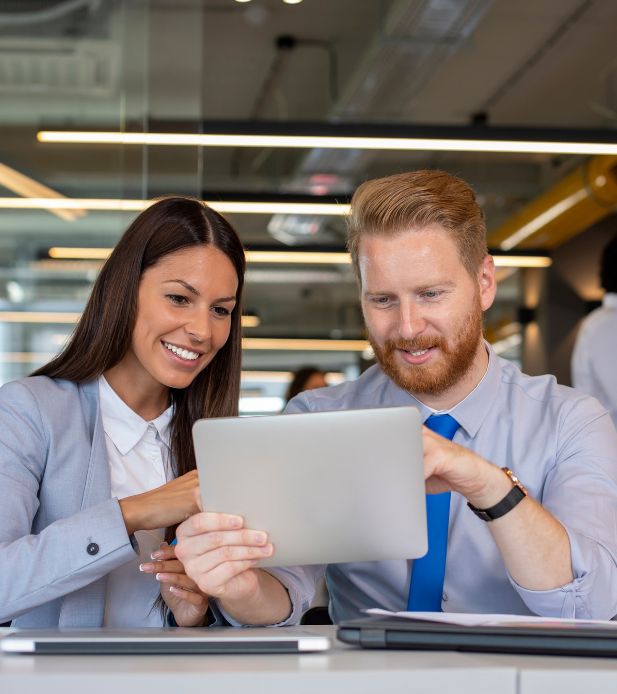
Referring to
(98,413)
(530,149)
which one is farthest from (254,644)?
(530,149)

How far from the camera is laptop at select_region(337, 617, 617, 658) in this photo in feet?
4.22

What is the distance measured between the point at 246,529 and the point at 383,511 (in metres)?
0.20

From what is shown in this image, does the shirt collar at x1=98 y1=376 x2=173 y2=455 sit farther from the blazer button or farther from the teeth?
the blazer button

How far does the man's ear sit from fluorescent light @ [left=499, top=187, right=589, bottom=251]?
5.26 m

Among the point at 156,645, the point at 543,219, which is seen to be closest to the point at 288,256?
the point at 543,219

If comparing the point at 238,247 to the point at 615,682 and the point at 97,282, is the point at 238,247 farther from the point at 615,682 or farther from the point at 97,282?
the point at 615,682

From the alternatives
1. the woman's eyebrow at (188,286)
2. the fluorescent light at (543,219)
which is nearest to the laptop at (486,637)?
the woman's eyebrow at (188,286)

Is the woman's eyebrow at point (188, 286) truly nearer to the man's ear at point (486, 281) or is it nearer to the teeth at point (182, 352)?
the teeth at point (182, 352)

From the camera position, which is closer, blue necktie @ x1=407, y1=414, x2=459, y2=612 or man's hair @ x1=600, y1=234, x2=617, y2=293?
blue necktie @ x1=407, y1=414, x2=459, y2=612

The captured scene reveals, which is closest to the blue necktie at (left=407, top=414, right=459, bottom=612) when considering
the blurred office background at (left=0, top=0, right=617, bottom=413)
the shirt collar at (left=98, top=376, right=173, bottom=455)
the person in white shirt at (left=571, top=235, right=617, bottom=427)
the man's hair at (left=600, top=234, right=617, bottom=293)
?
the shirt collar at (left=98, top=376, right=173, bottom=455)

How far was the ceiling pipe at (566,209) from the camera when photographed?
7016 millimetres

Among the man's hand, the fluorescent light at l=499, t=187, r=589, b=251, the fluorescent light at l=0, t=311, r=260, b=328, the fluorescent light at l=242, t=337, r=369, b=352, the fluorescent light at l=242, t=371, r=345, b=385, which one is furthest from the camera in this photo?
the fluorescent light at l=242, t=371, r=345, b=385

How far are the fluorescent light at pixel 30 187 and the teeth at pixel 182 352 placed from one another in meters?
2.66

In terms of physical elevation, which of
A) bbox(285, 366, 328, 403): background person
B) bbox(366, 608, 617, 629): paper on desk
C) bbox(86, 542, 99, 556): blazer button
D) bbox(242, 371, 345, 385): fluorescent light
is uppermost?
bbox(242, 371, 345, 385): fluorescent light
